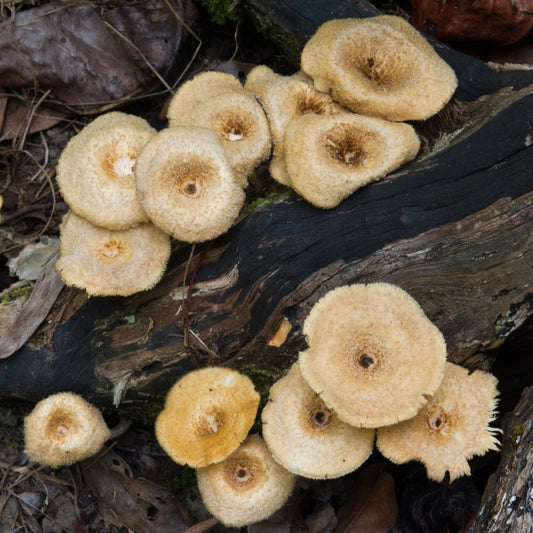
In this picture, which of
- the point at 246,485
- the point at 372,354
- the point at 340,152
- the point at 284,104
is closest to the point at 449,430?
the point at 372,354

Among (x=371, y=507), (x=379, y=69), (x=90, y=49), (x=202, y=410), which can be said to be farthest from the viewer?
(x=90, y=49)

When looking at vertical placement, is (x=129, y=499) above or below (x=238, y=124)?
below

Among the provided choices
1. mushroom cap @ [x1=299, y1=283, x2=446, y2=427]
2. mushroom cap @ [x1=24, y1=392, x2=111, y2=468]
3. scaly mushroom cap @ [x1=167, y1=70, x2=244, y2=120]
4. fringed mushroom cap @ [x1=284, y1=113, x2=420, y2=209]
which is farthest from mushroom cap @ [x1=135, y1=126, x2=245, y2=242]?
mushroom cap @ [x1=24, y1=392, x2=111, y2=468]

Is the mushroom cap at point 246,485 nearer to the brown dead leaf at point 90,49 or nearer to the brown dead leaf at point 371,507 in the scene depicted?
the brown dead leaf at point 371,507

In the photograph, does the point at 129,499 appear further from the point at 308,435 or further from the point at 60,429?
the point at 308,435

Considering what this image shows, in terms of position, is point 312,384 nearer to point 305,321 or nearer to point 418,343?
point 305,321

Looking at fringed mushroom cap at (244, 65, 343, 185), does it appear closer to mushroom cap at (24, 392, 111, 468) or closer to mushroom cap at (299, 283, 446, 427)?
mushroom cap at (299, 283, 446, 427)

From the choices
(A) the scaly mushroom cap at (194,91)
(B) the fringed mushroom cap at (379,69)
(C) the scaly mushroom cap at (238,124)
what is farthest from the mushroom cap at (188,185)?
(B) the fringed mushroom cap at (379,69)
